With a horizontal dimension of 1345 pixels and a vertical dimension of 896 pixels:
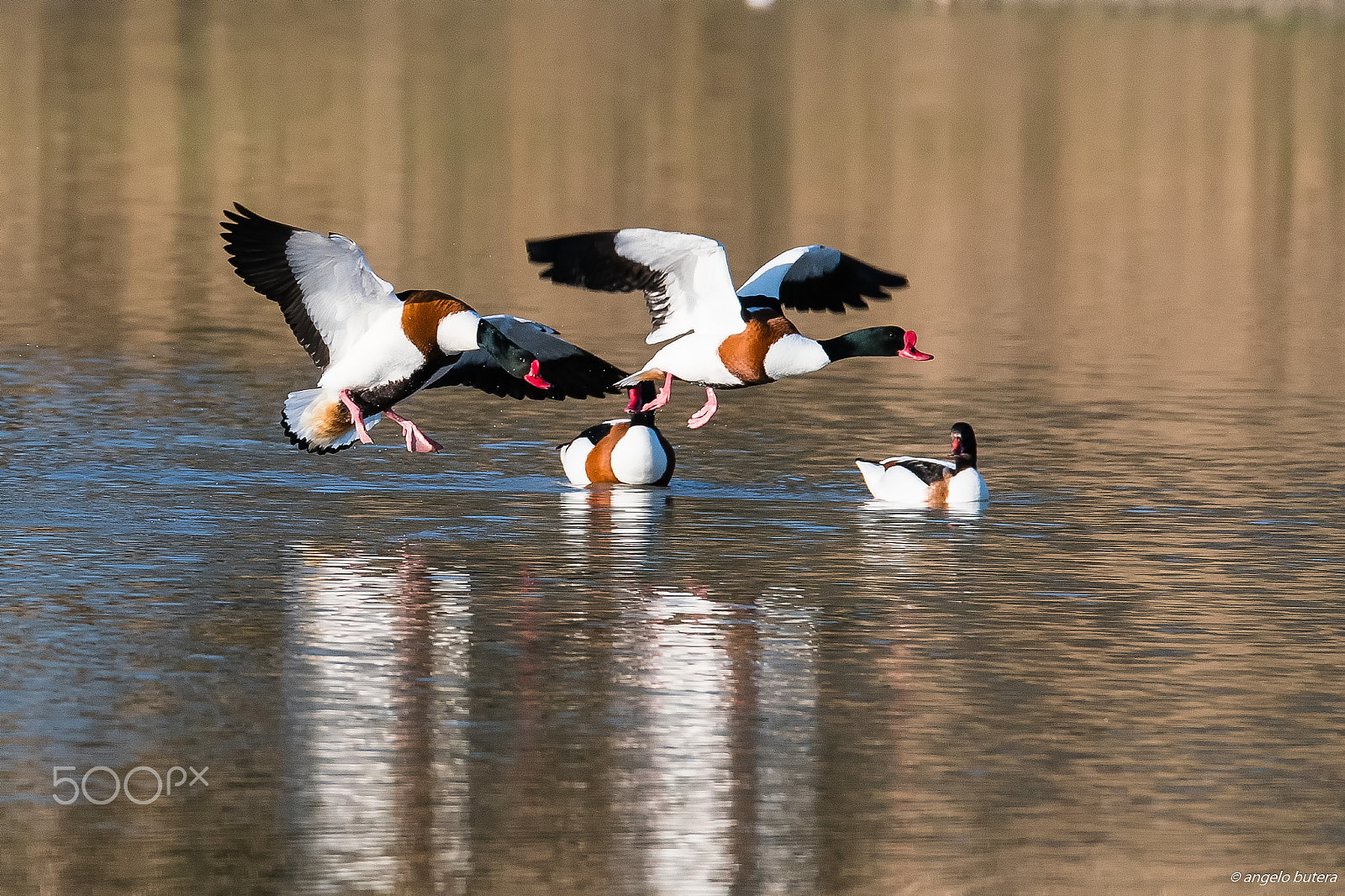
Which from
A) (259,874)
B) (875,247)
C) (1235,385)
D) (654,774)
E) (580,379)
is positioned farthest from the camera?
(875,247)

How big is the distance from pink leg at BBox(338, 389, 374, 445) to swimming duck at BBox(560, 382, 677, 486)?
2327mm

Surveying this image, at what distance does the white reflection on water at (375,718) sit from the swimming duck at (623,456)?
3.11 metres

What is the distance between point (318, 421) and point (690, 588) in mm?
3402

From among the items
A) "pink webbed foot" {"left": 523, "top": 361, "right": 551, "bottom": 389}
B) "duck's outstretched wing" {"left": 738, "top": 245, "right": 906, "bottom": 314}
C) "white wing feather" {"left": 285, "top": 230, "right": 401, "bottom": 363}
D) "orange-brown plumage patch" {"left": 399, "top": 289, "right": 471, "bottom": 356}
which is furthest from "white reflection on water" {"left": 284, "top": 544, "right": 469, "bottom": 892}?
"duck's outstretched wing" {"left": 738, "top": 245, "right": 906, "bottom": 314}

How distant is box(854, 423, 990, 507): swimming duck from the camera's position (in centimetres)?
1889

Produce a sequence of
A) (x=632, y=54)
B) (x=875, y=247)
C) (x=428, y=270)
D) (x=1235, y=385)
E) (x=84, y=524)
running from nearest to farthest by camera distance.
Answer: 1. (x=84, y=524)
2. (x=1235, y=385)
3. (x=428, y=270)
4. (x=875, y=247)
5. (x=632, y=54)

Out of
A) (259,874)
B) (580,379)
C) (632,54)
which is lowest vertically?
(259,874)

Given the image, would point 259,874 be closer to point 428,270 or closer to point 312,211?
point 428,270

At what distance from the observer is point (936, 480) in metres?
19.0

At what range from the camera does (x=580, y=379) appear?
1834cm

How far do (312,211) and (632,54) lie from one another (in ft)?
143

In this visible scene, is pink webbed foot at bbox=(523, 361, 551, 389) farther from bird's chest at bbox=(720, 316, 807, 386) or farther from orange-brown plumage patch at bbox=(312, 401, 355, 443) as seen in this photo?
bird's chest at bbox=(720, 316, 807, 386)

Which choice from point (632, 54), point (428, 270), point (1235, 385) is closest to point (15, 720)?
point (1235, 385)

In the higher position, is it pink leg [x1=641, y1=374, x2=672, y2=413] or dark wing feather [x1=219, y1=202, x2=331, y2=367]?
dark wing feather [x1=219, y1=202, x2=331, y2=367]
